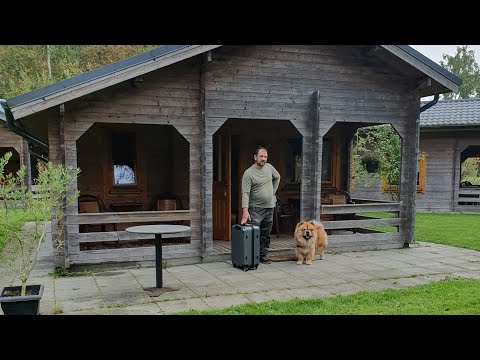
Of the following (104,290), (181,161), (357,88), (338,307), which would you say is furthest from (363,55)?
(104,290)

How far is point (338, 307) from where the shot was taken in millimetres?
4695

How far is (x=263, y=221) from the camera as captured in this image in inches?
279

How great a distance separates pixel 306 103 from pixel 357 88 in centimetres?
116

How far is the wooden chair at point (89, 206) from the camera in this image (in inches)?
303

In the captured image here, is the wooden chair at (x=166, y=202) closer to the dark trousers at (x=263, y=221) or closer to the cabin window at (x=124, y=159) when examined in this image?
the cabin window at (x=124, y=159)

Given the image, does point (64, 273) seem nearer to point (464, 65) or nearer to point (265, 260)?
point (265, 260)

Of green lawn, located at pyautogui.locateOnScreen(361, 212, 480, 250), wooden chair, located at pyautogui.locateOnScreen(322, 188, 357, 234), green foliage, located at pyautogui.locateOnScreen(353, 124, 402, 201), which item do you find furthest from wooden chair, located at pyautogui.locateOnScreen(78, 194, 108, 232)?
green foliage, located at pyautogui.locateOnScreen(353, 124, 402, 201)

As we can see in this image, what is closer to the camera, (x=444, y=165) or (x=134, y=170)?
(x=134, y=170)

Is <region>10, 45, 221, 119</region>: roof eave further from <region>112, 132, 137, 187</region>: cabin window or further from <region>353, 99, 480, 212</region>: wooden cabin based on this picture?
<region>353, 99, 480, 212</region>: wooden cabin

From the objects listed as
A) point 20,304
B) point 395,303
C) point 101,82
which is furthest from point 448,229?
point 20,304

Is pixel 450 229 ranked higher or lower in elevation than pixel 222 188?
lower

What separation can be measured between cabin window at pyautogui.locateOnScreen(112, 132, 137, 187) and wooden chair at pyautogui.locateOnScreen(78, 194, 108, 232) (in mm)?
597

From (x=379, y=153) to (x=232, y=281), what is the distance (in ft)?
35.4
